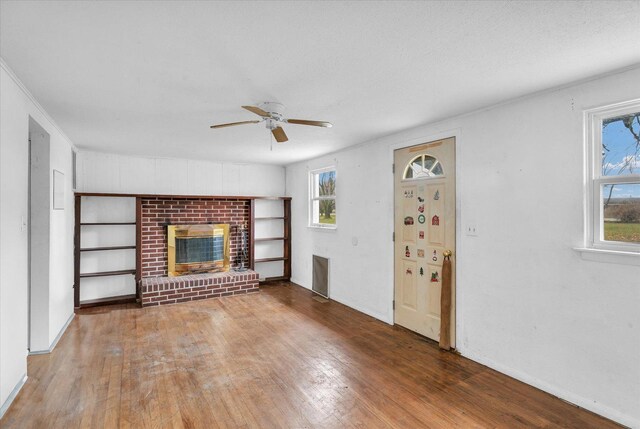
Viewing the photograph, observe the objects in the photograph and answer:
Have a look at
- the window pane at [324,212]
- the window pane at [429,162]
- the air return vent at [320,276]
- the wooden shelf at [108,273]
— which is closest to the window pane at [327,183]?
the window pane at [324,212]

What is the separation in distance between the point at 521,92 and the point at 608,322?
6.00 feet

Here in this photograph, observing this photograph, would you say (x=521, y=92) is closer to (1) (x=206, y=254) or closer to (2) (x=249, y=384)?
(2) (x=249, y=384)

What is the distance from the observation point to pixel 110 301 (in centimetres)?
524

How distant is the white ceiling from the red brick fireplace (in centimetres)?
249

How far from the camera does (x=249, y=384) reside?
2.78m

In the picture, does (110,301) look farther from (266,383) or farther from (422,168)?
(422,168)

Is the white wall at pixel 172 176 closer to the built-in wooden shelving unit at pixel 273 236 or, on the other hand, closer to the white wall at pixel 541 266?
the built-in wooden shelving unit at pixel 273 236

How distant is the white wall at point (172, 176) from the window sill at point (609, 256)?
535 centimetres

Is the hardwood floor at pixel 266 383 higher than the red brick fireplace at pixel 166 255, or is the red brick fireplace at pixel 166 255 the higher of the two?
the red brick fireplace at pixel 166 255

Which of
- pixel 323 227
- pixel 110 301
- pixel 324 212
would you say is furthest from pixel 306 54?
pixel 110 301

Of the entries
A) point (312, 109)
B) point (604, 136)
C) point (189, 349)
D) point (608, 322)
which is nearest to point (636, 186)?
point (604, 136)

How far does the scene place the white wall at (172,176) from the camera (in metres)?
5.34

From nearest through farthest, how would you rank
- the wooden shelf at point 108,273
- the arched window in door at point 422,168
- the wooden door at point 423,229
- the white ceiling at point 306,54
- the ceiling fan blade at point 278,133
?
the white ceiling at point 306,54, the ceiling fan blade at point 278,133, the wooden door at point 423,229, the arched window in door at point 422,168, the wooden shelf at point 108,273

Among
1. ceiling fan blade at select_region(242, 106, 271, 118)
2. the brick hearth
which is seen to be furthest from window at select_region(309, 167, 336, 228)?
ceiling fan blade at select_region(242, 106, 271, 118)
